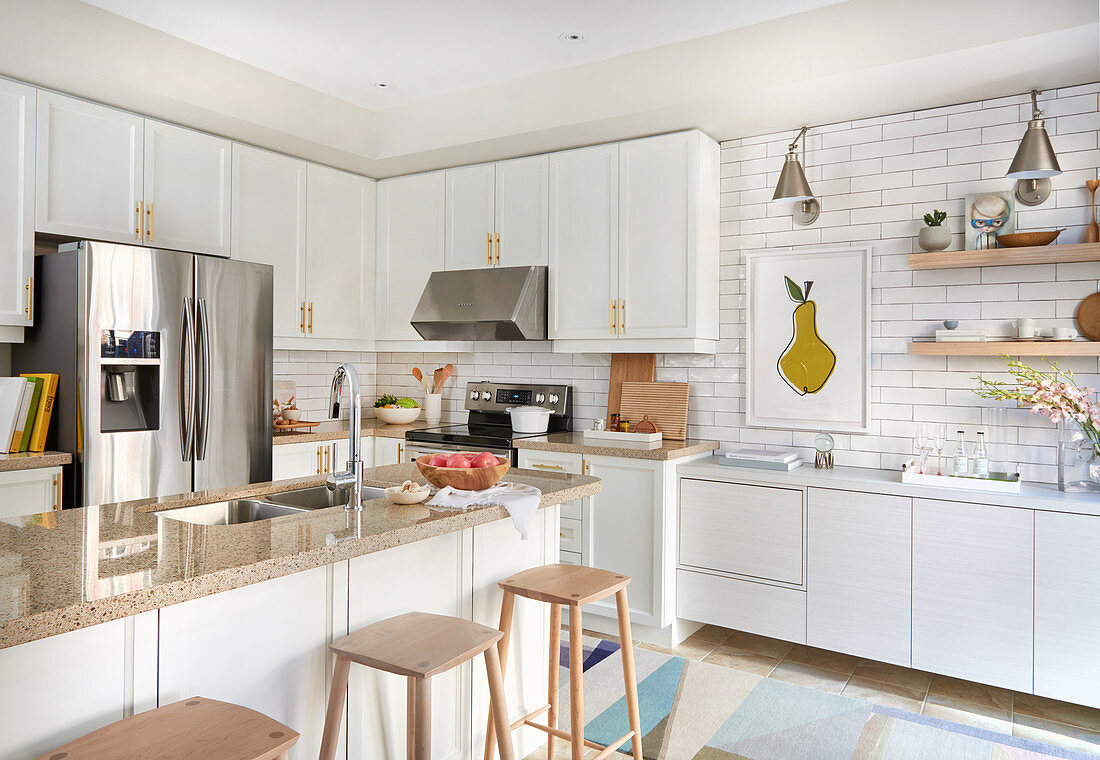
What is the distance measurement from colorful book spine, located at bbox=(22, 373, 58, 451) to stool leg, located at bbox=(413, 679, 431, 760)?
246cm

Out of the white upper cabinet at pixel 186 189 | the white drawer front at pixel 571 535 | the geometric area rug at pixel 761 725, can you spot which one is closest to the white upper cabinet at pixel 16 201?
the white upper cabinet at pixel 186 189

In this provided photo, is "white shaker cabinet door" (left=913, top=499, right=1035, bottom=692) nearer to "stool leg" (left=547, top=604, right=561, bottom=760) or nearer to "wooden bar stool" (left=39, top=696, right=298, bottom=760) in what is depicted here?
"stool leg" (left=547, top=604, right=561, bottom=760)

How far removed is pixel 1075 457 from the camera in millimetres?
2955

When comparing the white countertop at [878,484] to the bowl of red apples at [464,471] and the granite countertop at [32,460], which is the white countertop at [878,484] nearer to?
the bowl of red apples at [464,471]

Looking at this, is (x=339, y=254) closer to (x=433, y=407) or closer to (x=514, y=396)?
(x=433, y=407)

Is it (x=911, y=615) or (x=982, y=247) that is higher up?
(x=982, y=247)

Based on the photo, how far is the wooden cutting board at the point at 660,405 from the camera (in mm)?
3973

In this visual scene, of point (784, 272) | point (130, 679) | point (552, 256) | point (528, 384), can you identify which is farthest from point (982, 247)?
point (130, 679)

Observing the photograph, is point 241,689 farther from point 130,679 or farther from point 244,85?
point 244,85

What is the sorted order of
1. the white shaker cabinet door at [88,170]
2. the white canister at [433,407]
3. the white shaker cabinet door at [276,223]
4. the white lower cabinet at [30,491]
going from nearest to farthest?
the white lower cabinet at [30,491]
the white shaker cabinet door at [88,170]
the white shaker cabinet door at [276,223]
the white canister at [433,407]

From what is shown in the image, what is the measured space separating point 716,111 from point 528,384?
1913 mm

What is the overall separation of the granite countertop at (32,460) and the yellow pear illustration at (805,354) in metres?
3.25

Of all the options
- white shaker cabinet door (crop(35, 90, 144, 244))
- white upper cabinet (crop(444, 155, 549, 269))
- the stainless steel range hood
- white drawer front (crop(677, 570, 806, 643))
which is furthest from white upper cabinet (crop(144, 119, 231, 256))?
white drawer front (crop(677, 570, 806, 643))

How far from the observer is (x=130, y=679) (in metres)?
1.45
